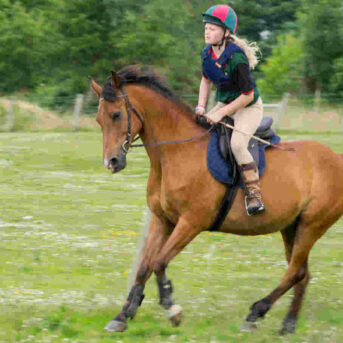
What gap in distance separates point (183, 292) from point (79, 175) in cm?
1044

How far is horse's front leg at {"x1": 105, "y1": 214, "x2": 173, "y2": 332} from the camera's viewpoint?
6805 mm

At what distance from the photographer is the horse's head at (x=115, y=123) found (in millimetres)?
6520

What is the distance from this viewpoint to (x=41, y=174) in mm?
18250

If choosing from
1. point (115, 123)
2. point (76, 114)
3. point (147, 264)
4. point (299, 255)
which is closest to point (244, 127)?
point (115, 123)

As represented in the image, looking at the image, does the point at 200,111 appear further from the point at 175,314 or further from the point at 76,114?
the point at 76,114

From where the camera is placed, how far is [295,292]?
24.0 feet

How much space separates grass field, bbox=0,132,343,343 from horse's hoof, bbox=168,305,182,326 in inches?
3.0

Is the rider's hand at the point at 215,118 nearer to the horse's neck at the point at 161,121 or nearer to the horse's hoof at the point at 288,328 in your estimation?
the horse's neck at the point at 161,121

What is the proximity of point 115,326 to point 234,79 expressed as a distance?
2462mm

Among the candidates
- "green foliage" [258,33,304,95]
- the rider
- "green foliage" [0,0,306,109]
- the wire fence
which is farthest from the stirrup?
"green foliage" [258,33,304,95]

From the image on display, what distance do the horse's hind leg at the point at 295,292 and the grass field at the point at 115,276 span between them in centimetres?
12

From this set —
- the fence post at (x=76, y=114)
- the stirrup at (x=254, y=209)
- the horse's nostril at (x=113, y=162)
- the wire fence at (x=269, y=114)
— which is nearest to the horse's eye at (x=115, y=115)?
the horse's nostril at (x=113, y=162)

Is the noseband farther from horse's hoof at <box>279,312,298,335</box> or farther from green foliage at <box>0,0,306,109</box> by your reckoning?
green foliage at <box>0,0,306,109</box>

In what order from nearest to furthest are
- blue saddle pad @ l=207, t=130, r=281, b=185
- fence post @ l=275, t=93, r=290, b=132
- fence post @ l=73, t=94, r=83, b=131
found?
blue saddle pad @ l=207, t=130, r=281, b=185
fence post @ l=275, t=93, r=290, b=132
fence post @ l=73, t=94, r=83, b=131
